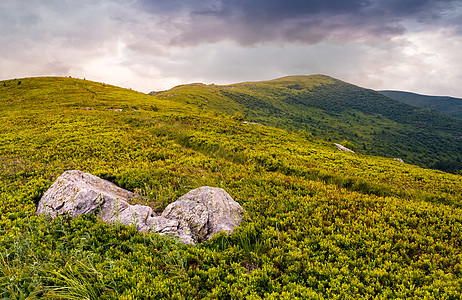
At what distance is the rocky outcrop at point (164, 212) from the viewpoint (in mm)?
6652

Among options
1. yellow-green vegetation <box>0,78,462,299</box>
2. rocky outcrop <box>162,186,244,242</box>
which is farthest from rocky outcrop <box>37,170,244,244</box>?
yellow-green vegetation <box>0,78,462,299</box>

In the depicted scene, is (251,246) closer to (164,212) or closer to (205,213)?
(205,213)

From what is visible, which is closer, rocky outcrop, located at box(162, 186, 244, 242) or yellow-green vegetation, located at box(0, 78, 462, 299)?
yellow-green vegetation, located at box(0, 78, 462, 299)

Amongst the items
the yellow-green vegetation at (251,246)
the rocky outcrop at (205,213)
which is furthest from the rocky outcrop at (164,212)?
the yellow-green vegetation at (251,246)

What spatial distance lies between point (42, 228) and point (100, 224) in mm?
1686

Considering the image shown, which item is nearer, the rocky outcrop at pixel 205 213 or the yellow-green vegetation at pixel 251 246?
the yellow-green vegetation at pixel 251 246

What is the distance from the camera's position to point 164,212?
741 cm

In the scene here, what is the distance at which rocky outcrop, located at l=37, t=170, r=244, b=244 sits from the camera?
21.8 ft

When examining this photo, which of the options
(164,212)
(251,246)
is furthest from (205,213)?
(251,246)

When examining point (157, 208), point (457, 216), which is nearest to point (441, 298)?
point (457, 216)

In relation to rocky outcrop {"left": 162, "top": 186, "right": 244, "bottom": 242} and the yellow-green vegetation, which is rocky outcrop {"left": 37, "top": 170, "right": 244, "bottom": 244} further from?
the yellow-green vegetation

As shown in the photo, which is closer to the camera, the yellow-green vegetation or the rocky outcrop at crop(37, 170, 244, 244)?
the yellow-green vegetation

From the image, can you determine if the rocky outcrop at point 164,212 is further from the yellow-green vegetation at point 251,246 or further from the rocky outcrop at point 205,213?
the yellow-green vegetation at point 251,246

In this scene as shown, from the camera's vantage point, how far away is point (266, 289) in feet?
16.1
